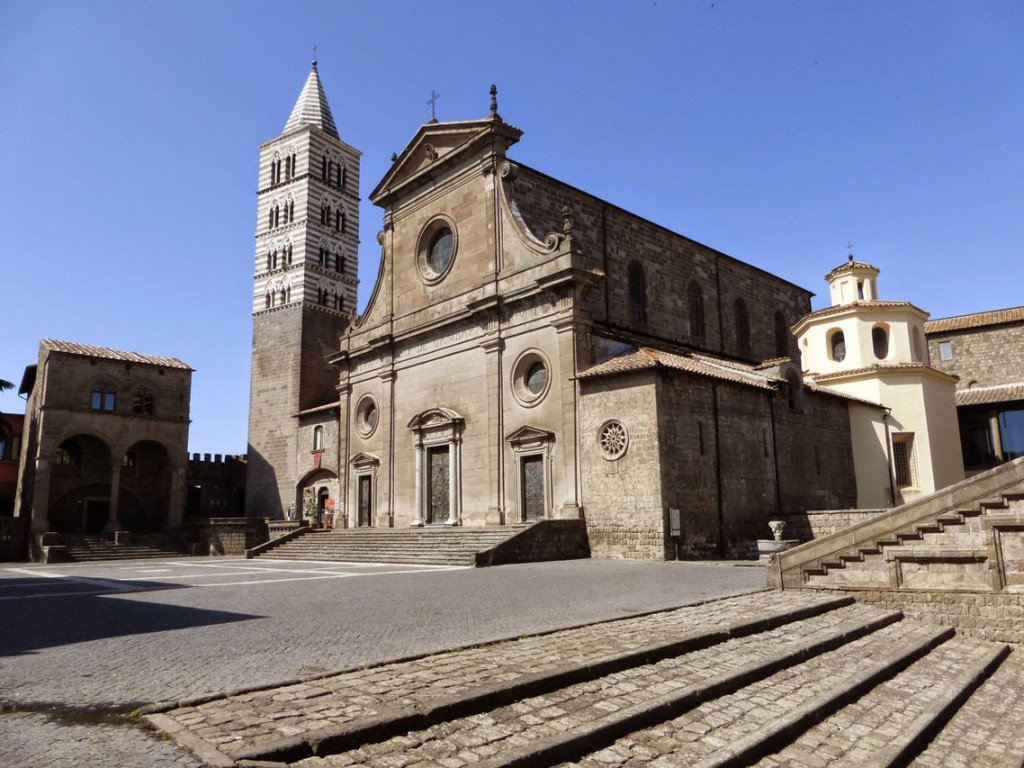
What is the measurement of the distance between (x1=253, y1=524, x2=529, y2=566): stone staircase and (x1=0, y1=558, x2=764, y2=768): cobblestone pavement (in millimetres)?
4071

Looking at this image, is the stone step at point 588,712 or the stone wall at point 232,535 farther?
the stone wall at point 232,535

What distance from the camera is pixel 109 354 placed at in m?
39.8

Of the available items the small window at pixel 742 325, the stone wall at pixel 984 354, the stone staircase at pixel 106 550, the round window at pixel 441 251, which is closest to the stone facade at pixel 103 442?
the stone staircase at pixel 106 550

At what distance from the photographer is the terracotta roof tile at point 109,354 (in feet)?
125

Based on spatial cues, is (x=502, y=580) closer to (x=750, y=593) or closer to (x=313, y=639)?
(x=750, y=593)

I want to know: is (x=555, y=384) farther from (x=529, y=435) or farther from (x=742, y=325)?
(x=742, y=325)

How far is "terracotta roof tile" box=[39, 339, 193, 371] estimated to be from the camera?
125ft

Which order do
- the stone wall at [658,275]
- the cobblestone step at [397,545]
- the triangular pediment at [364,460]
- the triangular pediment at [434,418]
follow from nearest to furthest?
the cobblestone step at [397,545] < the triangular pediment at [434,418] < the stone wall at [658,275] < the triangular pediment at [364,460]

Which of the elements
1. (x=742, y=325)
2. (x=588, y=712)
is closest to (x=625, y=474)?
(x=588, y=712)

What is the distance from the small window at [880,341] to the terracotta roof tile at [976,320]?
1060cm

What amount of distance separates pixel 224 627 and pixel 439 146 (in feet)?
82.3

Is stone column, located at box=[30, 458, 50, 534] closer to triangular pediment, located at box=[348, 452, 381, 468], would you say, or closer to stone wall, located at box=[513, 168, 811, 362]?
triangular pediment, located at box=[348, 452, 381, 468]

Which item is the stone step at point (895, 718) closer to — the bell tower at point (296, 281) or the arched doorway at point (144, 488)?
the bell tower at point (296, 281)

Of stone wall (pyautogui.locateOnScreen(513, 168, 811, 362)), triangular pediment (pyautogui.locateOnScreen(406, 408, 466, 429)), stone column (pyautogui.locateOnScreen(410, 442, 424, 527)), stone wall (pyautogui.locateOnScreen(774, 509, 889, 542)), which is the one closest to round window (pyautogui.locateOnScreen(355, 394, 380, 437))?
triangular pediment (pyautogui.locateOnScreen(406, 408, 466, 429))
